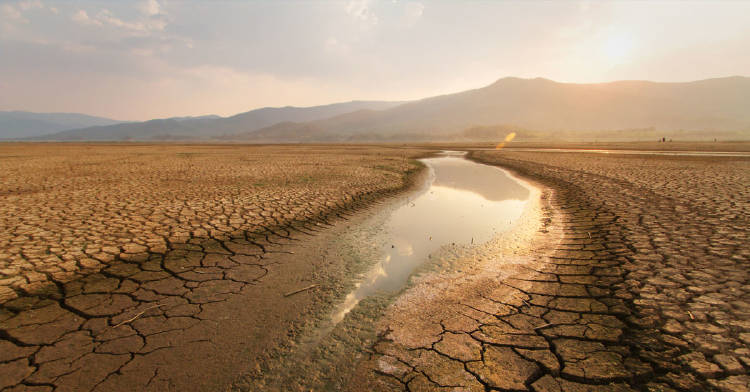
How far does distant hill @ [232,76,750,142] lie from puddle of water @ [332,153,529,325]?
77.0m

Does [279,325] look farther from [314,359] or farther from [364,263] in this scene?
[364,263]

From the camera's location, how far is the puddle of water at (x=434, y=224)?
3.65m

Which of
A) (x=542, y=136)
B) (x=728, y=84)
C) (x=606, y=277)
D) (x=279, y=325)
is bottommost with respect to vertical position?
(x=279, y=325)

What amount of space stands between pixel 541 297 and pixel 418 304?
4.16 ft

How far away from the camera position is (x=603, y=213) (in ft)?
19.4

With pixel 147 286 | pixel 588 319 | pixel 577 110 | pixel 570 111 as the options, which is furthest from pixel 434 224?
pixel 577 110

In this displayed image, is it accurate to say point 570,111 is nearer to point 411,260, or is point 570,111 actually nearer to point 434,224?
point 434,224

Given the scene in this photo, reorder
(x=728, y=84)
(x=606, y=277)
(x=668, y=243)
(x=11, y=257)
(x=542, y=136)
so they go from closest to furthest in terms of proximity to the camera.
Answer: (x=606, y=277) < (x=11, y=257) < (x=668, y=243) < (x=542, y=136) < (x=728, y=84)

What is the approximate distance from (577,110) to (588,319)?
131 m

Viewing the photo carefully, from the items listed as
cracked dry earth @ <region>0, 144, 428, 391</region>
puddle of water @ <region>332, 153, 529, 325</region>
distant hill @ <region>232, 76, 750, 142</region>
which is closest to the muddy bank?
puddle of water @ <region>332, 153, 529, 325</region>

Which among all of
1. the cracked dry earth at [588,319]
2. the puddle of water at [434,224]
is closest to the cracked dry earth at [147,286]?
the puddle of water at [434,224]

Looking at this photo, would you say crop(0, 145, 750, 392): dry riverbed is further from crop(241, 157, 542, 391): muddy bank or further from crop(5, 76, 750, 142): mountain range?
crop(5, 76, 750, 142): mountain range

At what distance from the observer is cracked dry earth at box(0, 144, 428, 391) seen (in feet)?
6.91

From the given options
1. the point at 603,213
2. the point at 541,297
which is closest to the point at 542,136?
the point at 603,213
